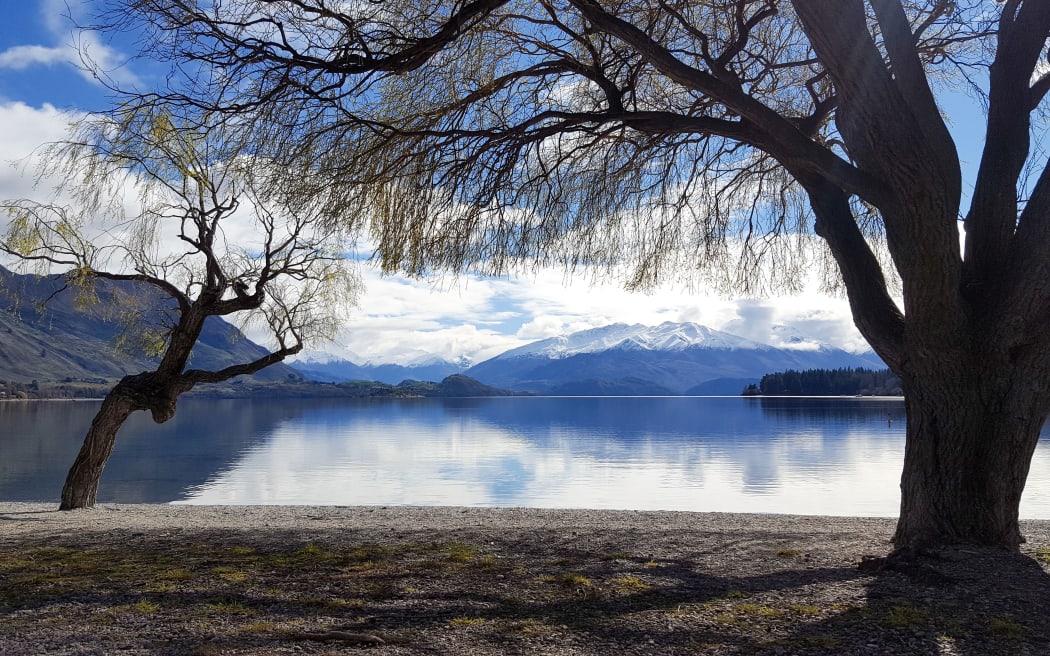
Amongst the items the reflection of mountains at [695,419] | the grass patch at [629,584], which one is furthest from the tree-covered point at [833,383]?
the grass patch at [629,584]

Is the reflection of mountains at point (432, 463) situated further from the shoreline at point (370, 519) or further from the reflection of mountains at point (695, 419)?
the shoreline at point (370, 519)

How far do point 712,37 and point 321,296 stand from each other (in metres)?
9.75

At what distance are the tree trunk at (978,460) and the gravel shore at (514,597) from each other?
0.31 m

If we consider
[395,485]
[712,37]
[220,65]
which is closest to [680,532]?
[712,37]

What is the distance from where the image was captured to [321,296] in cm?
1483

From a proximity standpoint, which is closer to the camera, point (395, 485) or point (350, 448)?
point (395, 485)

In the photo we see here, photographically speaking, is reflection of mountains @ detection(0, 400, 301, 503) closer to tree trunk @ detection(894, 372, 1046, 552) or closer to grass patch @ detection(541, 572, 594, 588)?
grass patch @ detection(541, 572, 594, 588)

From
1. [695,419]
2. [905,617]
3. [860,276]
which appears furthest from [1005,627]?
[695,419]

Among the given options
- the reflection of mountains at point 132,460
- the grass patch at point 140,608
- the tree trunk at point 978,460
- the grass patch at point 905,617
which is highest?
the tree trunk at point 978,460

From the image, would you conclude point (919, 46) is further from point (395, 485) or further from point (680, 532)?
point (395, 485)

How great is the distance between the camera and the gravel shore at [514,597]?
12.4ft

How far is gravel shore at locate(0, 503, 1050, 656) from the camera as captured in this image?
12.4ft

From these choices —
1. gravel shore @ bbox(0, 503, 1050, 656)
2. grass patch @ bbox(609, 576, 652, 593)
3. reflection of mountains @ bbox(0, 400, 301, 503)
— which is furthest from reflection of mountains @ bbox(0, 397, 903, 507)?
grass patch @ bbox(609, 576, 652, 593)

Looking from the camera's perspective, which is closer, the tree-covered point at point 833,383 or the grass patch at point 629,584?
the grass patch at point 629,584
